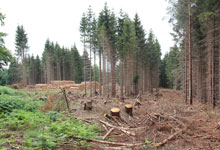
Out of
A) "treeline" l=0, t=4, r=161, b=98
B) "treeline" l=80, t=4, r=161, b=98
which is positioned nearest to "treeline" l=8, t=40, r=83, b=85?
"treeline" l=0, t=4, r=161, b=98

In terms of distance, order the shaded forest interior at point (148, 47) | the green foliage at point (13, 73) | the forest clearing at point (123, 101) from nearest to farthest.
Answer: the forest clearing at point (123, 101), the shaded forest interior at point (148, 47), the green foliage at point (13, 73)

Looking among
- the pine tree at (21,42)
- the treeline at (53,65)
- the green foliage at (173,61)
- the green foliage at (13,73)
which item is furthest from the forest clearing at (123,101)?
the green foliage at (13,73)

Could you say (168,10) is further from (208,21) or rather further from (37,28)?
(37,28)

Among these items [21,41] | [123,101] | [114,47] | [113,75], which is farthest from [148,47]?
[21,41]

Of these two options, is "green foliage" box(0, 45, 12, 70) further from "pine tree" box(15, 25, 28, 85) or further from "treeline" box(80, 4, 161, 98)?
"pine tree" box(15, 25, 28, 85)

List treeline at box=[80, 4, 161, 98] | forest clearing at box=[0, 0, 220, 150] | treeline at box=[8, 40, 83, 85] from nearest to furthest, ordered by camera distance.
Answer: forest clearing at box=[0, 0, 220, 150] < treeline at box=[80, 4, 161, 98] < treeline at box=[8, 40, 83, 85]

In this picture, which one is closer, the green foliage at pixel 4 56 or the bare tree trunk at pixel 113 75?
the green foliage at pixel 4 56

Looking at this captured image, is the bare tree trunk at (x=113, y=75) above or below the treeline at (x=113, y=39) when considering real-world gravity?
below

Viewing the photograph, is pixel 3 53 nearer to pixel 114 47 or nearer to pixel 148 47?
pixel 114 47

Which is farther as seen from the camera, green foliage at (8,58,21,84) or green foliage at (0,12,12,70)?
green foliage at (8,58,21,84)

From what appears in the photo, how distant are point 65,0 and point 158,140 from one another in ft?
20.5

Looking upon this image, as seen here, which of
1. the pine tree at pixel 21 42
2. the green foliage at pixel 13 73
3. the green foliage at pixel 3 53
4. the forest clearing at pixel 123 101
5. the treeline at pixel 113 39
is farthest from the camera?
the green foliage at pixel 13 73

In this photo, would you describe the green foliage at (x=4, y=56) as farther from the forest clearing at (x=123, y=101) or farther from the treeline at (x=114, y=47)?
the treeline at (x=114, y=47)

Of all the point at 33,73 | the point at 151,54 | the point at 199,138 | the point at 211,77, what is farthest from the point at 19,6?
the point at 33,73
